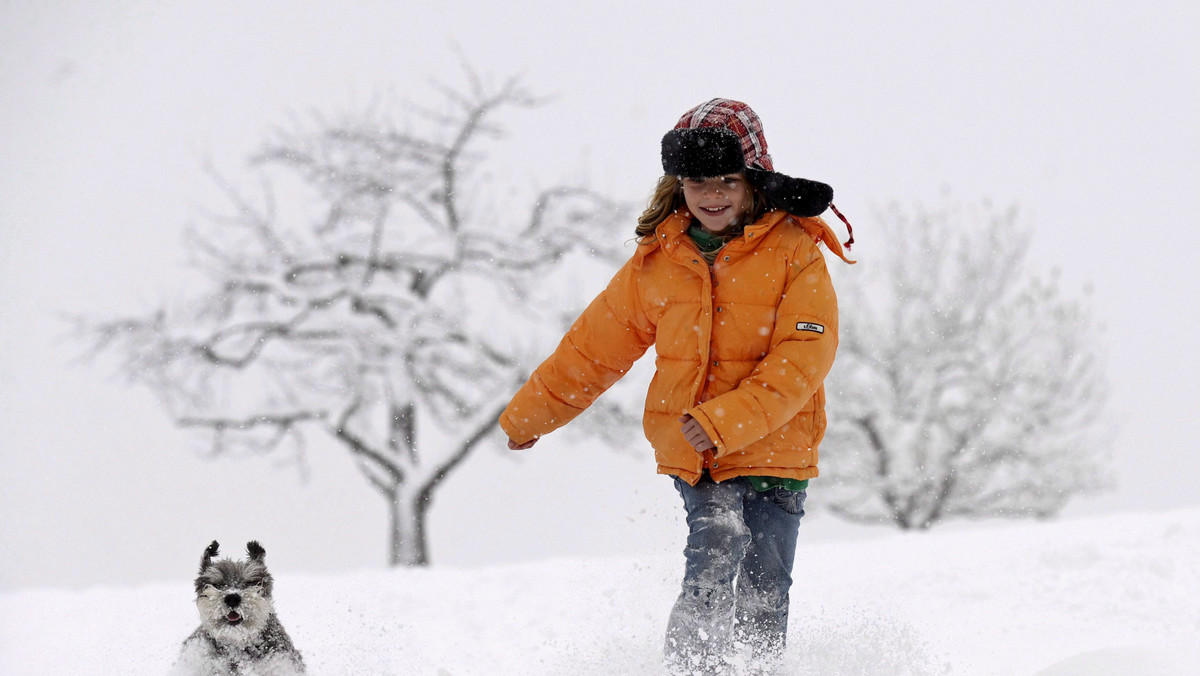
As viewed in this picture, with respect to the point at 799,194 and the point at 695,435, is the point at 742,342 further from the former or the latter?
the point at 799,194

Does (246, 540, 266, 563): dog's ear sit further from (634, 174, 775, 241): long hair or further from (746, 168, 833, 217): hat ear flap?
(746, 168, 833, 217): hat ear flap

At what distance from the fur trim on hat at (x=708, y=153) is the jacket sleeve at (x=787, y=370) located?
1.33ft

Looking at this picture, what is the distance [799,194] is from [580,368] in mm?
1051

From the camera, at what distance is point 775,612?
11.3ft

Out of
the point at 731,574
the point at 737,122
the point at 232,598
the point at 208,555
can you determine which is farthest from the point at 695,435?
the point at 208,555

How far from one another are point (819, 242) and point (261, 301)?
10740 millimetres

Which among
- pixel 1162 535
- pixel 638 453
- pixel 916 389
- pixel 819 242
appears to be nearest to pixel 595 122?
pixel 916 389

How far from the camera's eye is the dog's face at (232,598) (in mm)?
3164

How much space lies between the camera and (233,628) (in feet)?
10.5

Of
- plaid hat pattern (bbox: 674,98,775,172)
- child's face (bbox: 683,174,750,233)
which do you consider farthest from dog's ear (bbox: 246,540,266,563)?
plaid hat pattern (bbox: 674,98,775,172)

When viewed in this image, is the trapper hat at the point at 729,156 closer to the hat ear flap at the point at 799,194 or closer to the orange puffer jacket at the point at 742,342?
the hat ear flap at the point at 799,194

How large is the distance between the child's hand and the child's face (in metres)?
0.71

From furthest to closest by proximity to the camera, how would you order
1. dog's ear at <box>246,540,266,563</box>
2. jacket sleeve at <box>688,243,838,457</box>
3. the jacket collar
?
dog's ear at <box>246,540,266,563</box>
the jacket collar
jacket sleeve at <box>688,243,838,457</box>

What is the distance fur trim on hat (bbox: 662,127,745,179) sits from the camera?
318cm
